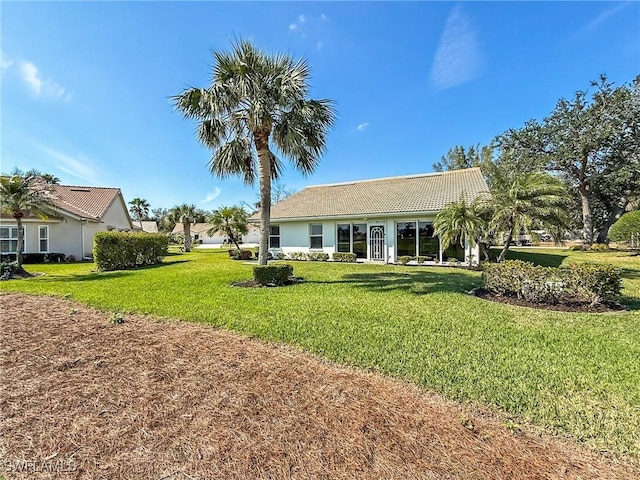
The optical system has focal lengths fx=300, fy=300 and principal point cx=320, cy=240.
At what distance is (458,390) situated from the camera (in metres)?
3.49

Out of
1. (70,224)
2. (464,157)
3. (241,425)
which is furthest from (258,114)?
(464,157)

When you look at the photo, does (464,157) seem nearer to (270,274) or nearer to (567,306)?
(567,306)

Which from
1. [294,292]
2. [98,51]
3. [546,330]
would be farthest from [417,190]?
[98,51]

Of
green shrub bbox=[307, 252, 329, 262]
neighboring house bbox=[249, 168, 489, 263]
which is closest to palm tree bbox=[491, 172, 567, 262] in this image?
neighboring house bbox=[249, 168, 489, 263]

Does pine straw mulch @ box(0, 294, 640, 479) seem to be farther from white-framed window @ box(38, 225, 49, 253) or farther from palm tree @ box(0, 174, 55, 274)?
white-framed window @ box(38, 225, 49, 253)

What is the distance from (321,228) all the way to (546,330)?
1478cm

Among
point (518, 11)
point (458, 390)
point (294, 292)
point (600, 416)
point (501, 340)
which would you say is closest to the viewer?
point (600, 416)

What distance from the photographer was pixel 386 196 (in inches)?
763

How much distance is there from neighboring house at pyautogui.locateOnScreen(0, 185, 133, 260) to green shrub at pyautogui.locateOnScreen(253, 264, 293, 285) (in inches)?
548

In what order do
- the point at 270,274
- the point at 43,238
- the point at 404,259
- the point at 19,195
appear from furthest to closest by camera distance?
the point at 43,238
the point at 404,259
the point at 19,195
the point at 270,274

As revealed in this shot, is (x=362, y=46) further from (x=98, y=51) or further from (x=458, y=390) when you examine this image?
(x=458, y=390)

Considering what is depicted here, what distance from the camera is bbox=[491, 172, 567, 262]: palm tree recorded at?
11047mm

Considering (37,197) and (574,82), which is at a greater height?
(574,82)

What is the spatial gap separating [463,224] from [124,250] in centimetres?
1659
